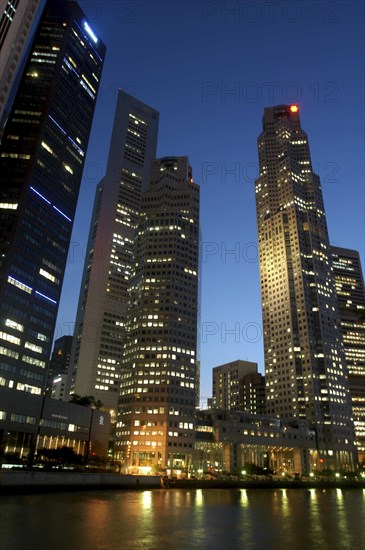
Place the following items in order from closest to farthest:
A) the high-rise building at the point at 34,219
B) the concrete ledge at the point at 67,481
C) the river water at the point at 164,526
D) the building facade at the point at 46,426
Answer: the river water at the point at 164,526 → the concrete ledge at the point at 67,481 → the building facade at the point at 46,426 → the high-rise building at the point at 34,219

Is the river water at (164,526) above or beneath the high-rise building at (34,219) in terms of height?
beneath

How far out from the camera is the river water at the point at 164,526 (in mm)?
44906

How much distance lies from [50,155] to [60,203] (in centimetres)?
2152

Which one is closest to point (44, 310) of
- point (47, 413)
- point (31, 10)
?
point (47, 413)

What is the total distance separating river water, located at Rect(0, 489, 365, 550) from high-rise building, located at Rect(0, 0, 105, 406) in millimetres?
79031

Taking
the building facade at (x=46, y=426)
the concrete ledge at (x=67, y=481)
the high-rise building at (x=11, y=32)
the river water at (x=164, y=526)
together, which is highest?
the high-rise building at (x=11, y=32)

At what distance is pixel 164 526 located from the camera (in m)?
55.9

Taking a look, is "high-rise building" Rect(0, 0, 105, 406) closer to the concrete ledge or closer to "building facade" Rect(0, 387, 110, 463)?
"building facade" Rect(0, 387, 110, 463)

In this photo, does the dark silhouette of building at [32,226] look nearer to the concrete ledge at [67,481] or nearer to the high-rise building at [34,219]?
the high-rise building at [34,219]

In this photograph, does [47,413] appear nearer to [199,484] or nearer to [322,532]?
[199,484]

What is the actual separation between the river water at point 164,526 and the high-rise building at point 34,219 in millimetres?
79031

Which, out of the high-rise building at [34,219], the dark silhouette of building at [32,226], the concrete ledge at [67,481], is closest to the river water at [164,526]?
the concrete ledge at [67,481]

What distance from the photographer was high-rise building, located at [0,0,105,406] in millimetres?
151375

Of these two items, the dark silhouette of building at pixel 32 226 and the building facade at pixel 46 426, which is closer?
the building facade at pixel 46 426
